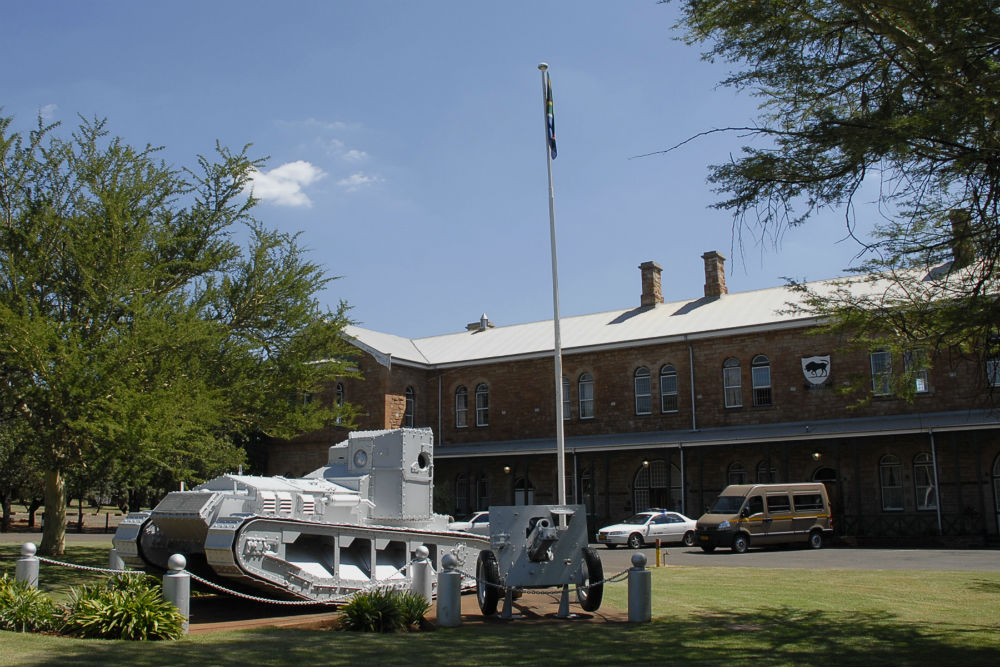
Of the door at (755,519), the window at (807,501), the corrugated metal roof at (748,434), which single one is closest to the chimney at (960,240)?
the corrugated metal roof at (748,434)

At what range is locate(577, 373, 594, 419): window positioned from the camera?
36.4 m

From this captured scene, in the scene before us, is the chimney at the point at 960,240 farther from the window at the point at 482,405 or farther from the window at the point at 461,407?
the window at the point at 461,407

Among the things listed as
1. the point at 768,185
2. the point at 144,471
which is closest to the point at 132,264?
the point at 144,471

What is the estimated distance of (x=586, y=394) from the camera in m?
36.6

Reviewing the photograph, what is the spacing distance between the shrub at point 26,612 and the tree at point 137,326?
15.0 feet

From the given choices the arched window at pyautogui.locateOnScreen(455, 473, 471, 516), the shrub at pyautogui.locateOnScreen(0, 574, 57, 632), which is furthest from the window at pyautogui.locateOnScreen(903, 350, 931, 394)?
the arched window at pyautogui.locateOnScreen(455, 473, 471, 516)

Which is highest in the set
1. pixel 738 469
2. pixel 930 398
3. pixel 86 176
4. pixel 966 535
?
pixel 86 176

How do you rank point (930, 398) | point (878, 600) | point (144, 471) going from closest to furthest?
point (878, 600) → point (144, 471) → point (930, 398)

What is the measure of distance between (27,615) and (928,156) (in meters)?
10.2

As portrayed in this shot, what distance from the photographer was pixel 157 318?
51.9 feet

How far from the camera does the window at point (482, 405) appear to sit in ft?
127

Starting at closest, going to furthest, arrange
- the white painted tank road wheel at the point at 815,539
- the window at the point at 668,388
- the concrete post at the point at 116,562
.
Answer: the concrete post at the point at 116,562 → the white painted tank road wheel at the point at 815,539 → the window at the point at 668,388

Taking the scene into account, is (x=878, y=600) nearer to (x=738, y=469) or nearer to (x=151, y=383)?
(x=151, y=383)

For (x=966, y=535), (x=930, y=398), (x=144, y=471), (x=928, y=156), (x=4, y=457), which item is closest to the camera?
(x=928, y=156)
